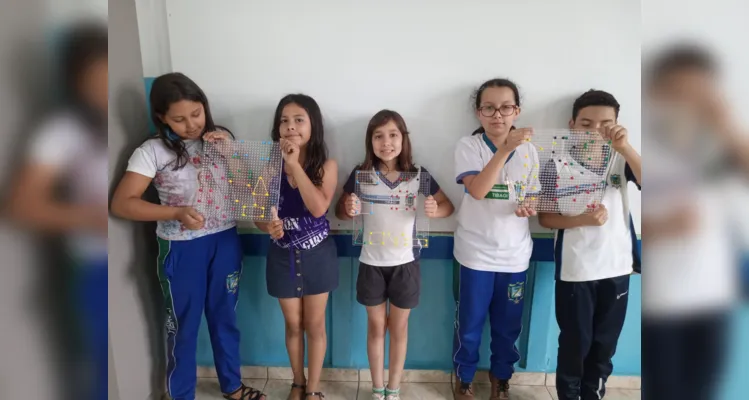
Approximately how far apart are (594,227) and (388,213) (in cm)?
73

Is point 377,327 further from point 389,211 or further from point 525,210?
point 525,210

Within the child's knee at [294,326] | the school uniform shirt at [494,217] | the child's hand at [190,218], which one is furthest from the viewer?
the child's knee at [294,326]

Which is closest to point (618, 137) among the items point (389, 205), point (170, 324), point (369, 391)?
point (389, 205)

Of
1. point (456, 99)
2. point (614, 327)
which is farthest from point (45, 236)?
point (614, 327)

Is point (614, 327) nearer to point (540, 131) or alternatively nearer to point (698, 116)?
point (540, 131)

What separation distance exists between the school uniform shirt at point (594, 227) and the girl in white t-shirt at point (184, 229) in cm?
118

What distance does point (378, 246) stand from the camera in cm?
151

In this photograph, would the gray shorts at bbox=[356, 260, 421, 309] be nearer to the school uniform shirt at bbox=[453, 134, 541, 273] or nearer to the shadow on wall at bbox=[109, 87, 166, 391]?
the school uniform shirt at bbox=[453, 134, 541, 273]

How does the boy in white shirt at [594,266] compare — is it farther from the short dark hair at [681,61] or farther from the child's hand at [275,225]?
the short dark hair at [681,61]

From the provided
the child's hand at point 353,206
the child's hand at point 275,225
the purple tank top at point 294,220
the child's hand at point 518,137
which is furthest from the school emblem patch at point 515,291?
the child's hand at point 275,225

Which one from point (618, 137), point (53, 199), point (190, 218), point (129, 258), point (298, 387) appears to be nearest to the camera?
point (53, 199)

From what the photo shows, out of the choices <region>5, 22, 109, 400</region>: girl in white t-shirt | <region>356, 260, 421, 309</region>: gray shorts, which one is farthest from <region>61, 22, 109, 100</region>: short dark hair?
<region>356, 260, 421, 309</region>: gray shorts

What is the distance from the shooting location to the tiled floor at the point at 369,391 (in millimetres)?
1730

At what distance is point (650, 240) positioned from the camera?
299 millimetres
